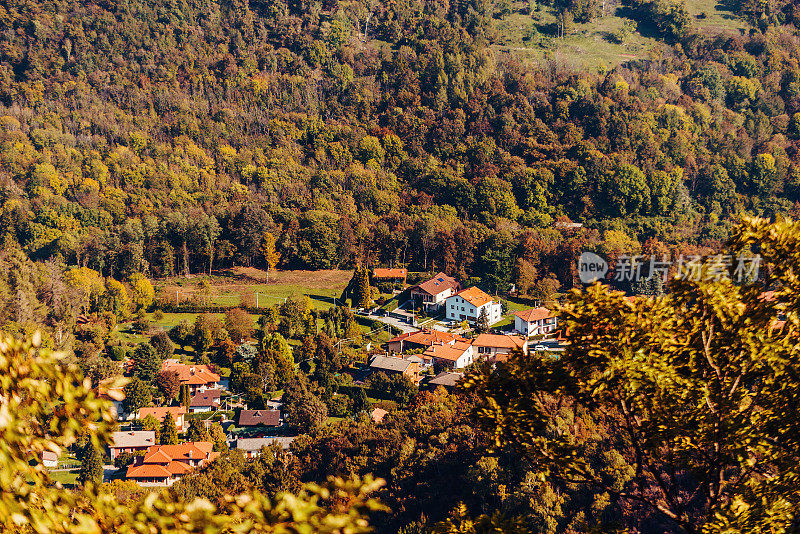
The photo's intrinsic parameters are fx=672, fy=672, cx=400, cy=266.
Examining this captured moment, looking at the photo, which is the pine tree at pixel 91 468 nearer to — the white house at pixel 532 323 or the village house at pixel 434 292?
the village house at pixel 434 292

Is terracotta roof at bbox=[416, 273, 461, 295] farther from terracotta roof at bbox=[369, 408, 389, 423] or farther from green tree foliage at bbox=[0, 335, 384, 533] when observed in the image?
green tree foliage at bbox=[0, 335, 384, 533]

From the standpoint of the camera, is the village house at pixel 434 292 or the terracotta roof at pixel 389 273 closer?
the village house at pixel 434 292

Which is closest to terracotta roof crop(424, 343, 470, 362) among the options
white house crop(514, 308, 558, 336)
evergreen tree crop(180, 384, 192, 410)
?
white house crop(514, 308, 558, 336)

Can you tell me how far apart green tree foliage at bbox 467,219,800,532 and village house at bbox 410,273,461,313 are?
32957 mm

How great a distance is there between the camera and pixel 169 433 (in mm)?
23750

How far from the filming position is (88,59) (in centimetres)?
6197

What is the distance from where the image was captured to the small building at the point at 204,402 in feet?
87.8

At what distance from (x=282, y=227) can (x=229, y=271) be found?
4.53 meters

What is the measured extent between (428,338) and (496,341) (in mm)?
3331

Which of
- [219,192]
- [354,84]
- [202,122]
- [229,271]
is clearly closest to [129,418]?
[229,271]

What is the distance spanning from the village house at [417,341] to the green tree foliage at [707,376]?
27214mm

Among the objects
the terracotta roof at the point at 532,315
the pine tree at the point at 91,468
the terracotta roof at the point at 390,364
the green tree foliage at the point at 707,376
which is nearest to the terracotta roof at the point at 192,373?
the pine tree at the point at 91,468

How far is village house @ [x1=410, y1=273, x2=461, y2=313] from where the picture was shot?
3788 cm

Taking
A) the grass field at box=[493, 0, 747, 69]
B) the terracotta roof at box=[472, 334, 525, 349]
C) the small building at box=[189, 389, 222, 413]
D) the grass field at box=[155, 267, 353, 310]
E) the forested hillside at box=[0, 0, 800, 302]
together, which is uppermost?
the grass field at box=[493, 0, 747, 69]
